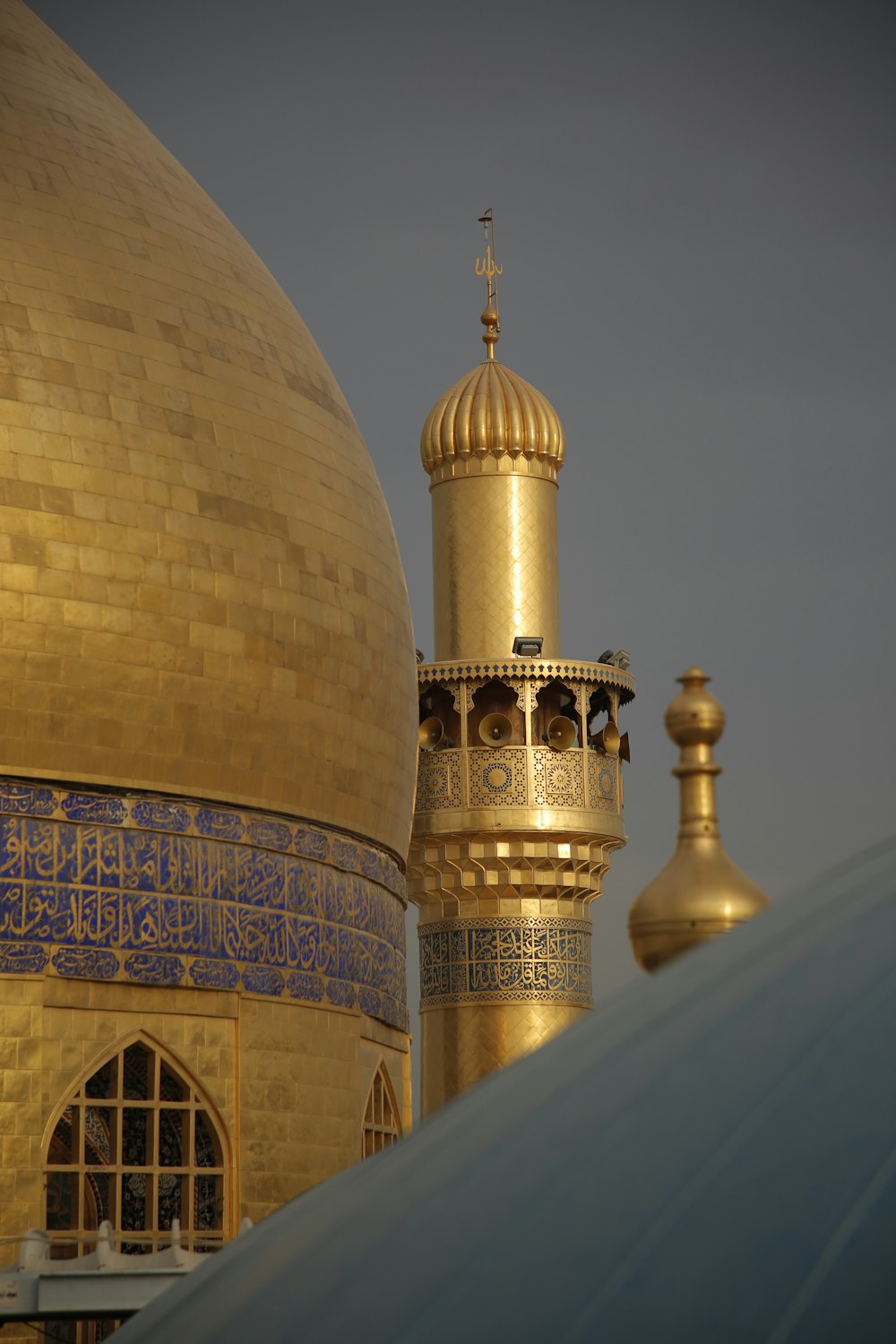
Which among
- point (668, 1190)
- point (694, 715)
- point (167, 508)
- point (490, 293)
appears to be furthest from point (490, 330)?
point (668, 1190)

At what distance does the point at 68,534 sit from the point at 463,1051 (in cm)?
894

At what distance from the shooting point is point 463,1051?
1914 cm

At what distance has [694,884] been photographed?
13.1 ft

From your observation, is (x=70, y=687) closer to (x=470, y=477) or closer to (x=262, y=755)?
(x=262, y=755)

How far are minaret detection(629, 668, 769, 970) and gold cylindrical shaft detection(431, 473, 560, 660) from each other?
15.7 metres

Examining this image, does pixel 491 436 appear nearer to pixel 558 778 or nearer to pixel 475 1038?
pixel 558 778

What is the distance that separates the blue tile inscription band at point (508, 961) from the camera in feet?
63.4

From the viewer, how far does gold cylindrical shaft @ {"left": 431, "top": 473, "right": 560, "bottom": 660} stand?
65.4ft

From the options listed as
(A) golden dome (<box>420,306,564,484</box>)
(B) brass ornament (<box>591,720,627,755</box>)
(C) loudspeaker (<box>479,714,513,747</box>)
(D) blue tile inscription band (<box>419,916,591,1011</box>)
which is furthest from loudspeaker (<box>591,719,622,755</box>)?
(A) golden dome (<box>420,306,564,484</box>)

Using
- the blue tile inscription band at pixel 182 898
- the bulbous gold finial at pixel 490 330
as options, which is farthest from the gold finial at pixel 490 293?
the blue tile inscription band at pixel 182 898

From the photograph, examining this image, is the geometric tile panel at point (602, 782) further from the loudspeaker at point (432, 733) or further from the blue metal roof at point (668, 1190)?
the blue metal roof at point (668, 1190)

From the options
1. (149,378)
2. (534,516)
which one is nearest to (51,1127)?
(149,378)

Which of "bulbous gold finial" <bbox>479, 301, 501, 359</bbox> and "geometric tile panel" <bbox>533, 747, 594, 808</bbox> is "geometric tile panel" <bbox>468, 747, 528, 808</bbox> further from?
"bulbous gold finial" <bbox>479, 301, 501, 359</bbox>

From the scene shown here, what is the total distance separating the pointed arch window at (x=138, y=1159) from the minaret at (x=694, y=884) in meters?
7.74
